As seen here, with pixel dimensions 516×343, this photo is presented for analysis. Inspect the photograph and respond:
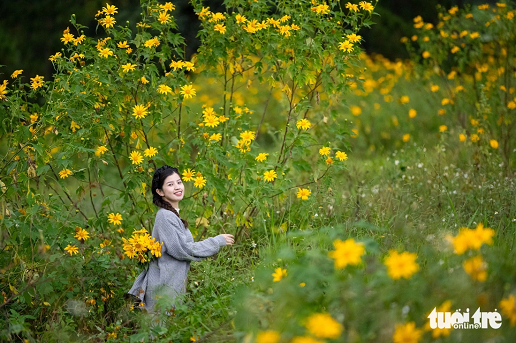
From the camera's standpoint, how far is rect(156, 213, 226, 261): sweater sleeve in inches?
109

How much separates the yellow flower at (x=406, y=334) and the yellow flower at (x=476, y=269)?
250 mm

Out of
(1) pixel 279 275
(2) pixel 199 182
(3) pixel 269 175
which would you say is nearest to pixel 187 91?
(2) pixel 199 182

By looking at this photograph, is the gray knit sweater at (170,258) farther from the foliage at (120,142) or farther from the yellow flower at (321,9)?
the yellow flower at (321,9)

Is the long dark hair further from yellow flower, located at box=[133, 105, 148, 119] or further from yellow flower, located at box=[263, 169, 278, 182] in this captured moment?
yellow flower, located at box=[263, 169, 278, 182]

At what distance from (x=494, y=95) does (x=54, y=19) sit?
761cm

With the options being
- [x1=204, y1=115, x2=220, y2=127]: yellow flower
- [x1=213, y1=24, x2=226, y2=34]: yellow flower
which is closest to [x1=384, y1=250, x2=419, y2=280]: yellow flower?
[x1=204, y1=115, x2=220, y2=127]: yellow flower

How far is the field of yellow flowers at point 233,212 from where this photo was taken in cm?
171

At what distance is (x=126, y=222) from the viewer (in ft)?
11.0

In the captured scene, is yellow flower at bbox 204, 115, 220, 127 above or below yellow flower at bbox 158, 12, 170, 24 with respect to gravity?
below

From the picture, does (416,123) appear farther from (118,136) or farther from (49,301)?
(49,301)

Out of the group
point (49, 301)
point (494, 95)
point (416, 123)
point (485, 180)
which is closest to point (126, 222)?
point (49, 301)

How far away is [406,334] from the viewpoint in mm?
1538

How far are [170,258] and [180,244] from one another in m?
0.11

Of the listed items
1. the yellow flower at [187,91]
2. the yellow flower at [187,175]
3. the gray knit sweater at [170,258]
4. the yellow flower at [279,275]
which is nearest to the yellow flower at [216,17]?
the yellow flower at [187,91]
